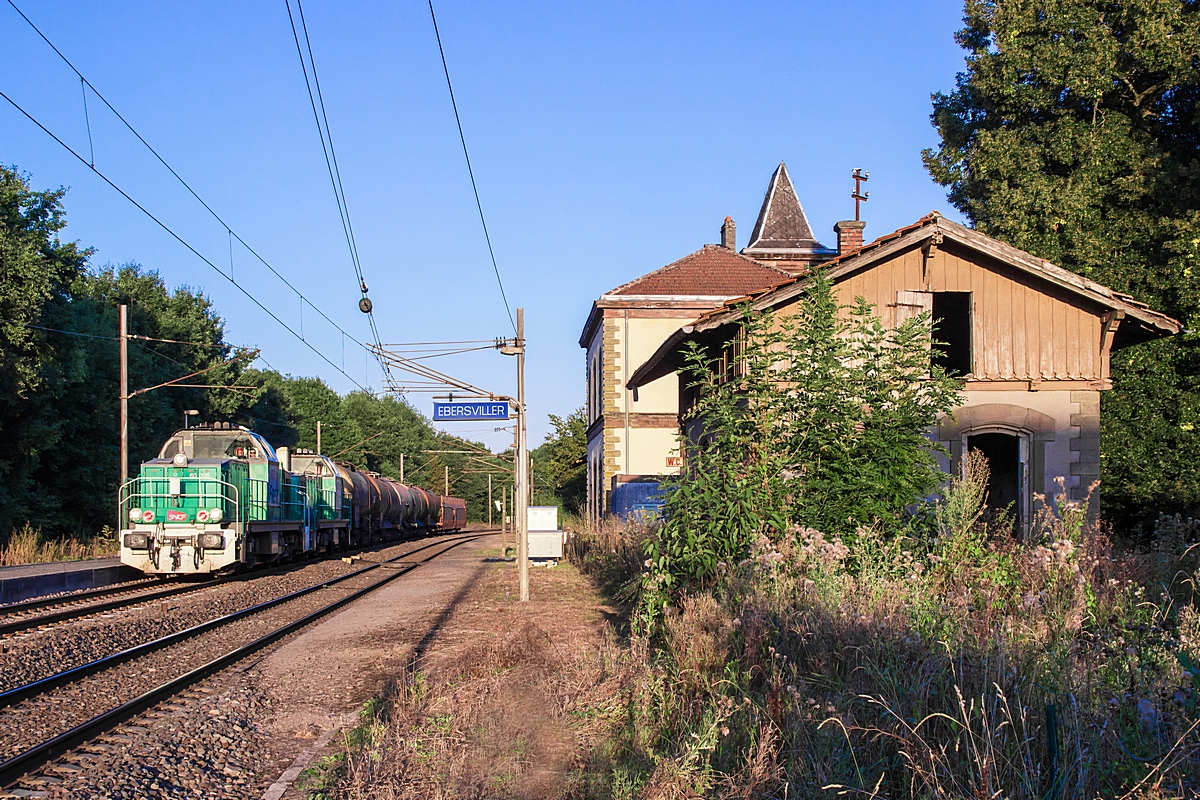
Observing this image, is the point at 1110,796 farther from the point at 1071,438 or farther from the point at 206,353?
the point at 206,353

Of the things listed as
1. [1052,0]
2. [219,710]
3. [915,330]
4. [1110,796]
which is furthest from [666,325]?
[1110,796]

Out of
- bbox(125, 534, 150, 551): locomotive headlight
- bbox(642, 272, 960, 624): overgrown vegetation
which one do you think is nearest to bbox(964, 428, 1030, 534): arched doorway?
bbox(642, 272, 960, 624): overgrown vegetation

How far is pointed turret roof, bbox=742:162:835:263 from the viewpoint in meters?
44.2

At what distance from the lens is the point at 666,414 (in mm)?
31297

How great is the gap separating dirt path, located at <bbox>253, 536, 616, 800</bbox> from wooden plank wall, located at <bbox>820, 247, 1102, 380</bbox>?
21.9 ft

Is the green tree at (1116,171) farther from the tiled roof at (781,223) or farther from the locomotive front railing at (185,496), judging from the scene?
the tiled roof at (781,223)

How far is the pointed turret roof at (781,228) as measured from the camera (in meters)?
44.2

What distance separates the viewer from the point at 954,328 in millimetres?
18609

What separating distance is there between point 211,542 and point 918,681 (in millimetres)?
15525

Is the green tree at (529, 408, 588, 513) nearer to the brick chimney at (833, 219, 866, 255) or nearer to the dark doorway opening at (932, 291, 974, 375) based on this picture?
the brick chimney at (833, 219, 866, 255)

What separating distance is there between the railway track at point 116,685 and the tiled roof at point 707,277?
64.0ft

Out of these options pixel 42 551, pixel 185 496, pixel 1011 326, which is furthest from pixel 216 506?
pixel 1011 326

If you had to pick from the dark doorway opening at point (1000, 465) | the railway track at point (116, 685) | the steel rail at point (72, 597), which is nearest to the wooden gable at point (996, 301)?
the dark doorway opening at point (1000, 465)

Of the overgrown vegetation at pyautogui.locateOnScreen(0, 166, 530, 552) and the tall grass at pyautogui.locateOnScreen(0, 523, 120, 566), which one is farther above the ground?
the overgrown vegetation at pyautogui.locateOnScreen(0, 166, 530, 552)
